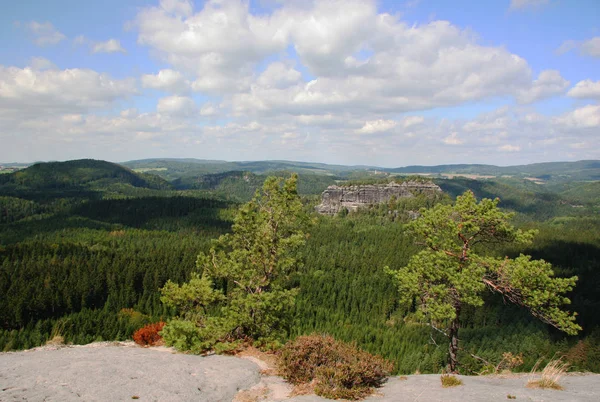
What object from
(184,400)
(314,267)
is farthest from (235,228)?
(314,267)

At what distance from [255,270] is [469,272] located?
48.5 feet

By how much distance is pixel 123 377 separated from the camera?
18.5 metres

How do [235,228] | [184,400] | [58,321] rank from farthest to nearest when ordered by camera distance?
1. [58,321]
2. [235,228]
3. [184,400]

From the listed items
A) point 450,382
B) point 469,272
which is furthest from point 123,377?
point 469,272

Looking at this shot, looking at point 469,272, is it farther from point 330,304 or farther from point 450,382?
point 330,304

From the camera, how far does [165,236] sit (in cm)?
18550

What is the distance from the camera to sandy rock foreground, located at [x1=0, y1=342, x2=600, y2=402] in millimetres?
15773

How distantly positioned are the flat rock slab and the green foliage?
3391 mm

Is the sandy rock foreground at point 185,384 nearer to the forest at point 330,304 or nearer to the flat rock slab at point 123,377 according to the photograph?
the flat rock slab at point 123,377

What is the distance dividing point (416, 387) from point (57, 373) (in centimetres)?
1818

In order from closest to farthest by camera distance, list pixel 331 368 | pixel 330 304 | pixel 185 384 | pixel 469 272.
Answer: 1. pixel 331 368
2. pixel 185 384
3. pixel 469 272
4. pixel 330 304

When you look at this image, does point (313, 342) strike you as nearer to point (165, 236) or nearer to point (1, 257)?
point (1, 257)

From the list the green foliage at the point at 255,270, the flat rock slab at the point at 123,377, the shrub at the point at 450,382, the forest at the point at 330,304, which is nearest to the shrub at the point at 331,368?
the flat rock slab at the point at 123,377

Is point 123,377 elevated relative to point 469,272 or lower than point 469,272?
lower
